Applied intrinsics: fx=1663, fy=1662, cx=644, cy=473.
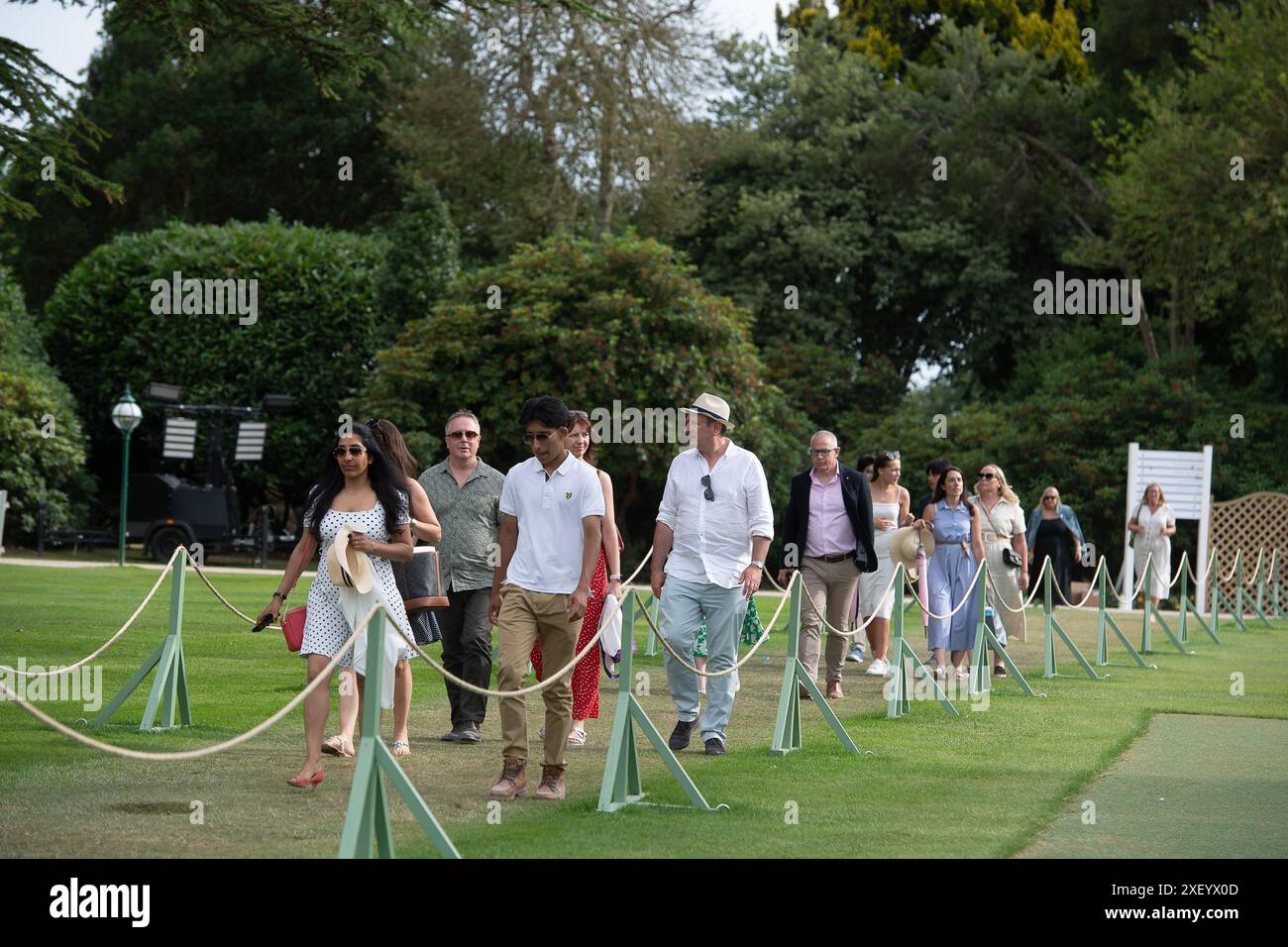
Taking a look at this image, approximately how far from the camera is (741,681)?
1447 cm

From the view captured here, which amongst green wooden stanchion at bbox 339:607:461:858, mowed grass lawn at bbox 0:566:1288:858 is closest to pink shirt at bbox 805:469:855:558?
mowed grass lawn at bbox 0:566:1288:858

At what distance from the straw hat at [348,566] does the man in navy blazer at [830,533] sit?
496 centimetres

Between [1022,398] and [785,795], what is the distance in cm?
2825

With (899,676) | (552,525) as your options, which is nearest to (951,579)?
(899,676)

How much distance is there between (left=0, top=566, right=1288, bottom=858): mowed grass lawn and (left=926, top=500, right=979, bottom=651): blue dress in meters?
0.70

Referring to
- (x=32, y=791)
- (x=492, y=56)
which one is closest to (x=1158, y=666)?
(x=32, y=791)

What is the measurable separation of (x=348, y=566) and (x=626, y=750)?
1.71 meters

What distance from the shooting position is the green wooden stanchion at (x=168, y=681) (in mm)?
10172

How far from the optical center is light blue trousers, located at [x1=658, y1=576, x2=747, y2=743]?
984 cm

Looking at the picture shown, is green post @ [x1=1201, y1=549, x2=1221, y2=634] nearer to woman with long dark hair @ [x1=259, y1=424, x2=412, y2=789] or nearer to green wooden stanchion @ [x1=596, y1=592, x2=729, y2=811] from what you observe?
green wooden stanchion @ [x1=596, y1=592, x2=729, y2=811]

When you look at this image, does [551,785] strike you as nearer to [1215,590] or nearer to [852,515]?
[852,515]
